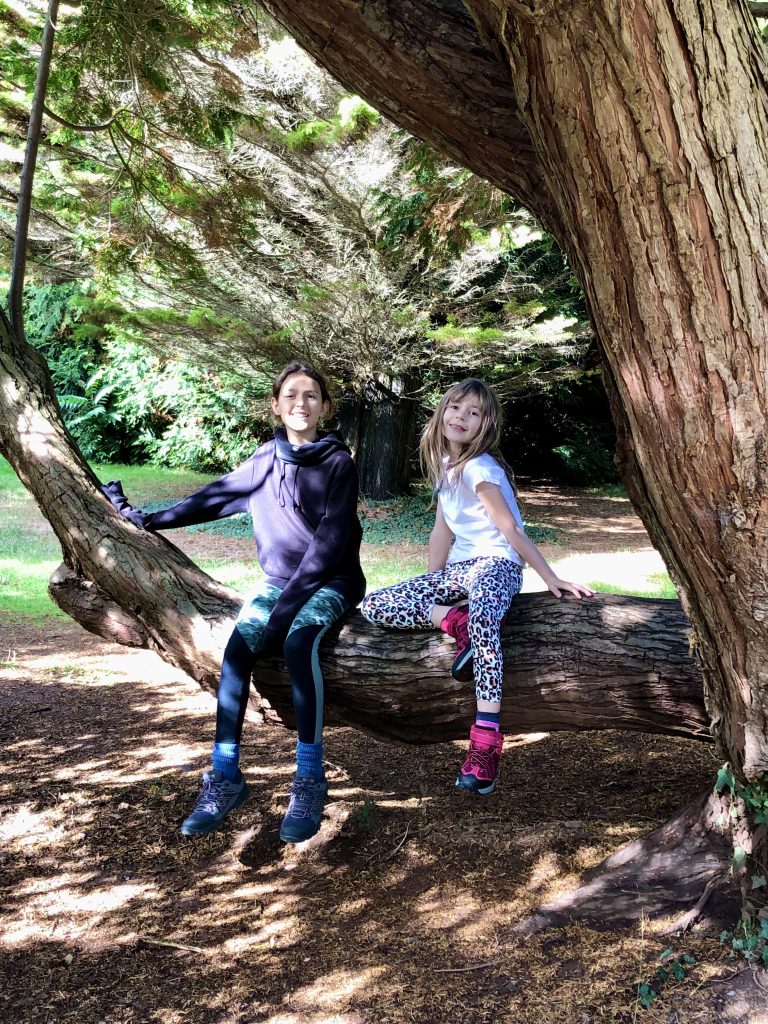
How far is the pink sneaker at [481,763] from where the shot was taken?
10.7ft

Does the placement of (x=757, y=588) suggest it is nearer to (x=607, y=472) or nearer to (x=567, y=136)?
(x=567, y=136)

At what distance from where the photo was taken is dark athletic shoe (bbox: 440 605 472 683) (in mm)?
3506

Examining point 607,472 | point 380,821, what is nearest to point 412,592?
point 380,821

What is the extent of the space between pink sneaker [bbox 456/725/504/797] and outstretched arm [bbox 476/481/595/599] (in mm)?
678

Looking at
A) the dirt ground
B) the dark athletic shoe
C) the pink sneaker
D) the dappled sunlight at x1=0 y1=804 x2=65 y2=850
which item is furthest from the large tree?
the dappled sunlight at x1=0 y1=804 x2=65 y2=850

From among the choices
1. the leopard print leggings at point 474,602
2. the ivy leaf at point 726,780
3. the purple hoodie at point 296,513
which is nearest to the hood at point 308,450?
the purple hoodie at point 296,513

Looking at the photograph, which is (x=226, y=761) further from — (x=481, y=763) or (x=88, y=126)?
(x=88, y=126)

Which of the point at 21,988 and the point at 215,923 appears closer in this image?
the point at 21,988

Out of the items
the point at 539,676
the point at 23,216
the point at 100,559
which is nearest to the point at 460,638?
the point at 539,676

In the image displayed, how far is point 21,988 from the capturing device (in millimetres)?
3027

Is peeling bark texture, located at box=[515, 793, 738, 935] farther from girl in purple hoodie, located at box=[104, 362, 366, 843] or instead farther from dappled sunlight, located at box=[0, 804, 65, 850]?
dappled sunlight, located at box=[0, 804, 65, 850]

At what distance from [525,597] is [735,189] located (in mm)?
1944

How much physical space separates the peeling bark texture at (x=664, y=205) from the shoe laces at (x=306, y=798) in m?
1.54

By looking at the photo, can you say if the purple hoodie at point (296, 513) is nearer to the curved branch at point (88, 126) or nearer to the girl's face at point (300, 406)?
the girl's face at point (300, 406)
